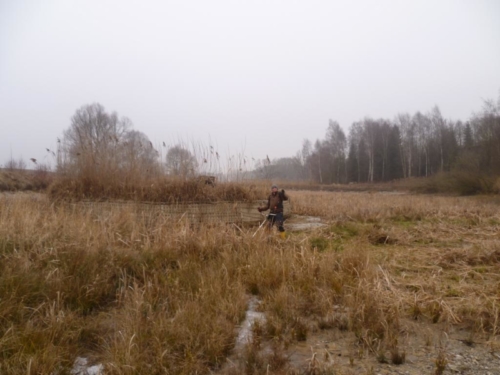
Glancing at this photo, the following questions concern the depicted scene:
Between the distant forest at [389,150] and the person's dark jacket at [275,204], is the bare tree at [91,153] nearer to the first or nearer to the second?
the person's dark jacket at [275,204]

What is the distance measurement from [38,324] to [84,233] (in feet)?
5.90

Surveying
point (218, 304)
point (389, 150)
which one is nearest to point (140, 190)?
point (218, 304)

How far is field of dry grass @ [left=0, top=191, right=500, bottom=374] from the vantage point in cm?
232

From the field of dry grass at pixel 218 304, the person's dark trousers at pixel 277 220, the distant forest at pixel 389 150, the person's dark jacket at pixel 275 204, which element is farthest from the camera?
the distant forest at pixel 389 150

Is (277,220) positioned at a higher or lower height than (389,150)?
lower

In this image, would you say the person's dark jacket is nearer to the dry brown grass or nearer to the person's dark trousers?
the person's dark trousers

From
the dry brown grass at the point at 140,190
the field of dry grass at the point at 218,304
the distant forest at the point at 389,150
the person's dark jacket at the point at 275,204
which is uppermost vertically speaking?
the distant forest at the point at 389,150

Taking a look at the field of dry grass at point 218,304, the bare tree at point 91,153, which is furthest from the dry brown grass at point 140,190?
the field of dry grass at point 218,304

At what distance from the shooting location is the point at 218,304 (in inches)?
120

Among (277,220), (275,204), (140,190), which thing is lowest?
(277,220)

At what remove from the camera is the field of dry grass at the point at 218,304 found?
2322mm

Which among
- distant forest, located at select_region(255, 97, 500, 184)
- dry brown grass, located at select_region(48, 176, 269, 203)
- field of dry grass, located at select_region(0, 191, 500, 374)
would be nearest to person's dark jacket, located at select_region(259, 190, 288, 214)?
dry brown grass, located at select_region(48, 176, 269, 203)

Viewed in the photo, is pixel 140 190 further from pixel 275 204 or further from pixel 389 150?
pixel 389 150

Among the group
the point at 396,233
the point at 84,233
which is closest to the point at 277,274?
the point at 84,233
